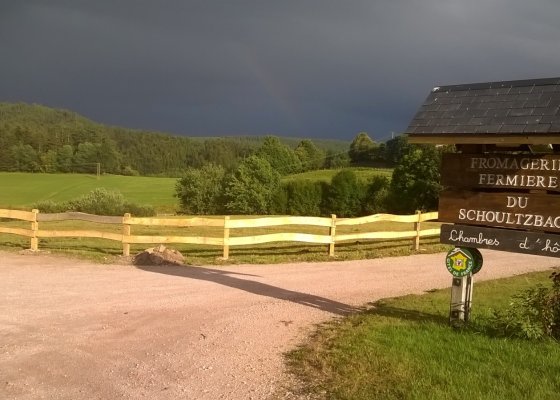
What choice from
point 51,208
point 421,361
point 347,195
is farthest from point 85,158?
point 421,361

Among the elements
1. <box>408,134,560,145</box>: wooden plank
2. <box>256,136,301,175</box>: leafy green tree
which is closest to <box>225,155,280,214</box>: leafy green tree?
<box>256,136,301,175</box>: leafy green tree

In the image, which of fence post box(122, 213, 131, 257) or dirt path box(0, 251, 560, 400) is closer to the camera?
dirt path box(0, 251, 560, 400)

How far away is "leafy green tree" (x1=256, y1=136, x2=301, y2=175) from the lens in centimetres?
9106

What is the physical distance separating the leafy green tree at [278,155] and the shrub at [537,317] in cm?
8333

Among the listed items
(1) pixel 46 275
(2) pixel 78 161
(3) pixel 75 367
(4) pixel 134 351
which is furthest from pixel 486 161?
(2) pixel 78 161

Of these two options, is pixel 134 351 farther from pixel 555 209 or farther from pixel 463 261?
pixel 555 209

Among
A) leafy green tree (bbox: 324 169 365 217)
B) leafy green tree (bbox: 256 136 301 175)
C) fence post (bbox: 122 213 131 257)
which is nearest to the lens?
fence post (bbox: 122 213 131 257)

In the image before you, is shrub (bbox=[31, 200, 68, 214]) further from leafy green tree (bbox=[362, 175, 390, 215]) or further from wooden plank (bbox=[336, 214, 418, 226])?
leafy green tree (bbox=[362, 175, 390, 215])

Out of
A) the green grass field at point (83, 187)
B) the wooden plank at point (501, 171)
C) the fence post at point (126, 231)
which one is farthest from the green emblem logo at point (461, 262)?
the green grass field at point (83, 187)

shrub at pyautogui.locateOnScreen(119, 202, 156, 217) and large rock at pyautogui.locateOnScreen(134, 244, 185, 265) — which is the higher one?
large rock at pyautogui.locateOnScreen(134, 244, 185, 265)

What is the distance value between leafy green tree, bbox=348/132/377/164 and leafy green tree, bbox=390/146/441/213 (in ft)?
122

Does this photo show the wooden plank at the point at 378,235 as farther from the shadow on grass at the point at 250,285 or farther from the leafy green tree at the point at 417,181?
the leafy green tree at the point at 417,181

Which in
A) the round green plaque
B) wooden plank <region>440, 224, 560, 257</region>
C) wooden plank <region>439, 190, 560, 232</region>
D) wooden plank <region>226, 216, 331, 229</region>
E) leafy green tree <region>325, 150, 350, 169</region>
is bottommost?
wooden plank <region>226, 216, 331, 229</region>

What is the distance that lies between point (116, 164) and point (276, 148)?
3011cm
